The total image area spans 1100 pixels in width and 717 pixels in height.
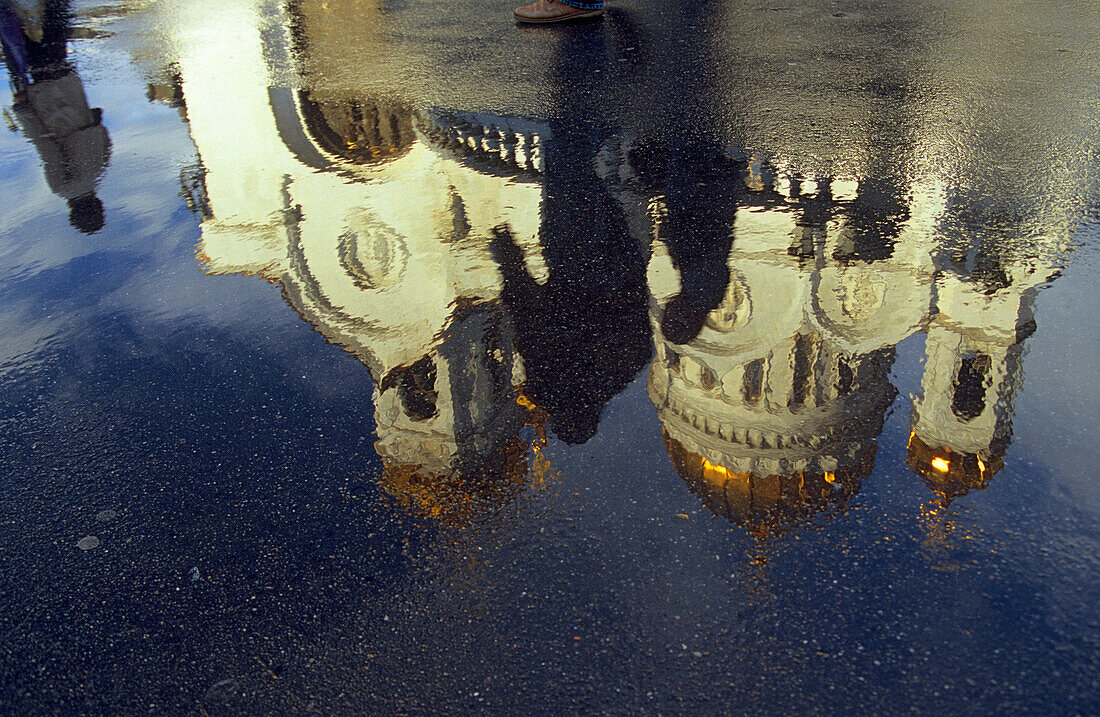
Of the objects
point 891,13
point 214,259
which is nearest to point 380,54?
point 214,259

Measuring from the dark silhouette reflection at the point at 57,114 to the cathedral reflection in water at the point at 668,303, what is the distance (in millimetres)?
781

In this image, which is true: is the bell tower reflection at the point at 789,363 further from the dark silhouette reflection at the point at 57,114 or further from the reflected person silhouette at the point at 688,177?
the dark silhouette reflection at the point at 57,114

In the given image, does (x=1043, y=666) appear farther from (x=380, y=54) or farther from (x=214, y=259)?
(x=380, y=54)

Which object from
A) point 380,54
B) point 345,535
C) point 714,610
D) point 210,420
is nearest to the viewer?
point 714,610

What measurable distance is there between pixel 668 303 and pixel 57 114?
669 centimetres

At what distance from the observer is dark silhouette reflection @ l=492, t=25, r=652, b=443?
11.3ft

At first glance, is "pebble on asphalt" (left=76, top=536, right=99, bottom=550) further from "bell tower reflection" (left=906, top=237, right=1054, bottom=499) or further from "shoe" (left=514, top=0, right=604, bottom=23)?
"shoe" (left=514, top=0, right=604, bottom=23)

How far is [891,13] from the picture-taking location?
9625 mm

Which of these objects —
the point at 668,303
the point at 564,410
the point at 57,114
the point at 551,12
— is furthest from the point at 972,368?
the point at 57,114

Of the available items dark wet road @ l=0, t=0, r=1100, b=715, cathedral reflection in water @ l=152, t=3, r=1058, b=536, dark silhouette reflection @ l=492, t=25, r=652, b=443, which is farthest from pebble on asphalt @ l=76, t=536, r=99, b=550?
dark silhouette reflection @ l=492, t=25, r=652, b=443

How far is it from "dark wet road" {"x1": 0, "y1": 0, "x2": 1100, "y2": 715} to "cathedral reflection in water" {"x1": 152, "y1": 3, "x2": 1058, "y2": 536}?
2 cm

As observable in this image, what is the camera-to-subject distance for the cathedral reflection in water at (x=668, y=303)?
3.03 meters

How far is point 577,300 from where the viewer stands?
407 centimetres

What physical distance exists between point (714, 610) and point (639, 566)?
28 cm
